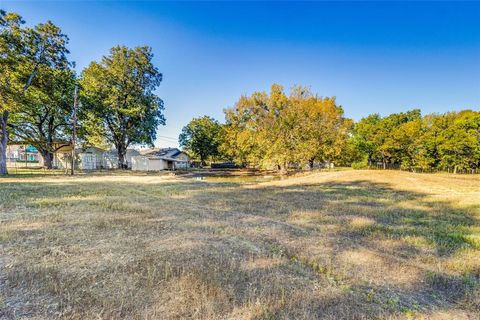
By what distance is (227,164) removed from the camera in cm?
5953

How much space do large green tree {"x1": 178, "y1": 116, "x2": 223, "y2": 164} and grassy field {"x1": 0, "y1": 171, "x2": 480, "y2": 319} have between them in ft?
143

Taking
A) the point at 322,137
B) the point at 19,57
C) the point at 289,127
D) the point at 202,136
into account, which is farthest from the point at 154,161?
the point at 322,137

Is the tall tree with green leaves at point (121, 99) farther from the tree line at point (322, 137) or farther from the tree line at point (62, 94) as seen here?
the tree line at point (322, 137)

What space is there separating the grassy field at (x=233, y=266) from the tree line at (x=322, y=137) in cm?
2034

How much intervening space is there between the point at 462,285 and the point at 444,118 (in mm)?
51561

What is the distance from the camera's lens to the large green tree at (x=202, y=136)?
51.5 m

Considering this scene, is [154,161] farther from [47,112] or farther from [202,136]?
[47,112]

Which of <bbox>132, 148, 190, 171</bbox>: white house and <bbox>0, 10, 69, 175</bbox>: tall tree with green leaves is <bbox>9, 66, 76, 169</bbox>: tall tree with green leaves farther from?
<bbox>132, 148, 190, 171</bbox>: white house

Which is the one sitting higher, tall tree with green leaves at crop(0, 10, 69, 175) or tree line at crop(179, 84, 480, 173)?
tall tree with green leaves at crop(0, 10, 69, 175)

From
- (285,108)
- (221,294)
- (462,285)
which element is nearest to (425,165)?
(285,108)

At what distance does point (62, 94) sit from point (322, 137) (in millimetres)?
31329

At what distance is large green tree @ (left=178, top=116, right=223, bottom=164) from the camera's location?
51.5m

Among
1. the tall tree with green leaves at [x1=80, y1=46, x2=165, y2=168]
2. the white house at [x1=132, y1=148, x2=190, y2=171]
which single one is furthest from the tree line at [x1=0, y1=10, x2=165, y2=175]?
the white house at [x1=132, y1=148, x2=190, y2=171]

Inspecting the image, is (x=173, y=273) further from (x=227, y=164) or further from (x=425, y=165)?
(x=227, y=164)
